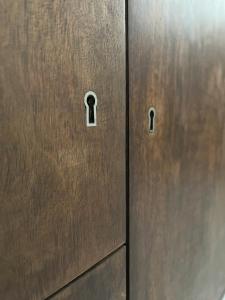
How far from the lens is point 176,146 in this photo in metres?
0.92

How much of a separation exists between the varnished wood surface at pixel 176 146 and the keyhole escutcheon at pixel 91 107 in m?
0.13

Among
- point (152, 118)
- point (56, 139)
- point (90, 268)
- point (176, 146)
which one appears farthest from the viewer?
point (176, 146)

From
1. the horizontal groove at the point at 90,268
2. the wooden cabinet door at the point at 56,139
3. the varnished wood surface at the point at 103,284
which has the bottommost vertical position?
the varnished wood surface at the point at 103,284

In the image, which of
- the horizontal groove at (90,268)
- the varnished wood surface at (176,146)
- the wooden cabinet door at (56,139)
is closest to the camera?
the wooden cabinet door at (56,139)

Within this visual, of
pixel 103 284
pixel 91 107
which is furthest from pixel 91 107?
pixel 103 284

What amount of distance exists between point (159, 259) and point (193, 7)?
0.70 metres

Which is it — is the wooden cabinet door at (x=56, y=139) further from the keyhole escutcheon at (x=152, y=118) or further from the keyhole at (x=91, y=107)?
the keyhole escutcheon at (x=152, y=118)

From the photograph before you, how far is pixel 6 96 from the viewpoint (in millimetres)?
433

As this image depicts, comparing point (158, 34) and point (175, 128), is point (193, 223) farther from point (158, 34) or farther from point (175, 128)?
point (158, 34)

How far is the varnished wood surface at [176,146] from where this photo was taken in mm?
730

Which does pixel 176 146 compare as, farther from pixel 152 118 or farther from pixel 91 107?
pixel 91 107

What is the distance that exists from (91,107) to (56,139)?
0.10 m

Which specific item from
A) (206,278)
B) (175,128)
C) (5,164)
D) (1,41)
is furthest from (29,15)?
(206,278)

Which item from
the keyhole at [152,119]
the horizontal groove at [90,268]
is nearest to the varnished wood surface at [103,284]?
the horizontal groove at [90,268]
